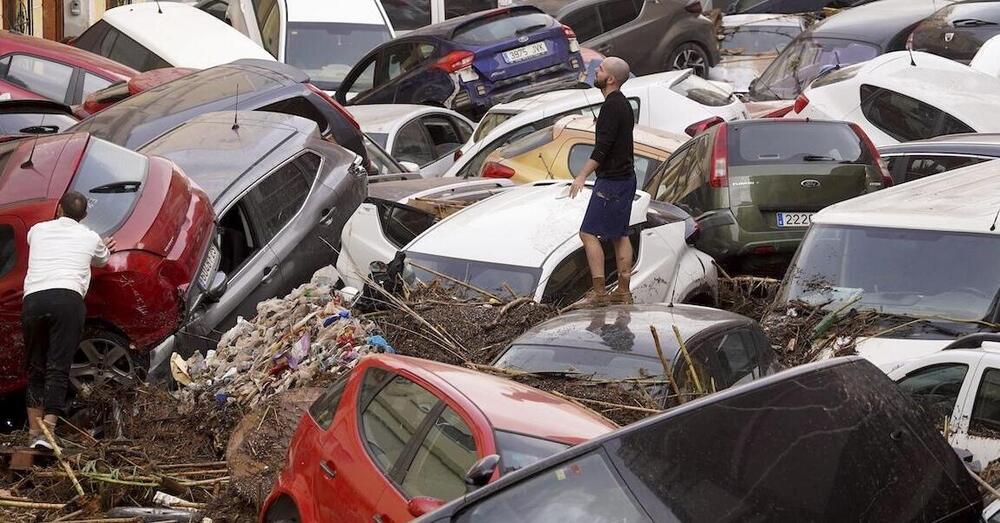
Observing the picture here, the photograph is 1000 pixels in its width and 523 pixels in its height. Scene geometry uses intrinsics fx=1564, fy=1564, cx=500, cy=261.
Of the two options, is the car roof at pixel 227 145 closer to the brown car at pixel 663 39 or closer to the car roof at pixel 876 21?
the car roof at pixel 876 21

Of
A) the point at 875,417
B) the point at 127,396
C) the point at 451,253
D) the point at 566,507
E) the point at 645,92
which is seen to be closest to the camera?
the point at 566,507

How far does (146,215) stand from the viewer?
10.4 meters

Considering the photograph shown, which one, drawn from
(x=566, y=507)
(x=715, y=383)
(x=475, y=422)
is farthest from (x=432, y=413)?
(x=715, y=383)

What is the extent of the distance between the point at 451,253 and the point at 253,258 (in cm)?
163

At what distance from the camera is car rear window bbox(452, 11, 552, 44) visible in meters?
19.6

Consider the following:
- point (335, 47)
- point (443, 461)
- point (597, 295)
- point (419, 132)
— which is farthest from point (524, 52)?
point (443, 461)

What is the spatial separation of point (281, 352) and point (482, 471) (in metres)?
4.75

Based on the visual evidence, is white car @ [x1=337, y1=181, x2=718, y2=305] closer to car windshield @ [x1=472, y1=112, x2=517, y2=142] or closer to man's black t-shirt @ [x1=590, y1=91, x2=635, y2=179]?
man's black t-shirt @ [x1=590, y1=91, x2=635, y2=179]

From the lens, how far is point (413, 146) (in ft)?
57.0

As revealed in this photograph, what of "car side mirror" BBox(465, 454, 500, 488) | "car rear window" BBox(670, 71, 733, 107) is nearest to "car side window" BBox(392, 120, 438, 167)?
"car rear window" BBox(670, 71, 733, 107)

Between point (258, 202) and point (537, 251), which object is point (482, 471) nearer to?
point (537, 251)

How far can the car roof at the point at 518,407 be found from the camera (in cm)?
618

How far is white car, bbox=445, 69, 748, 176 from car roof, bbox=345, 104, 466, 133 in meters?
0.81

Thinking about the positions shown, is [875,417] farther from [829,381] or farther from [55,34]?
[55,34]
